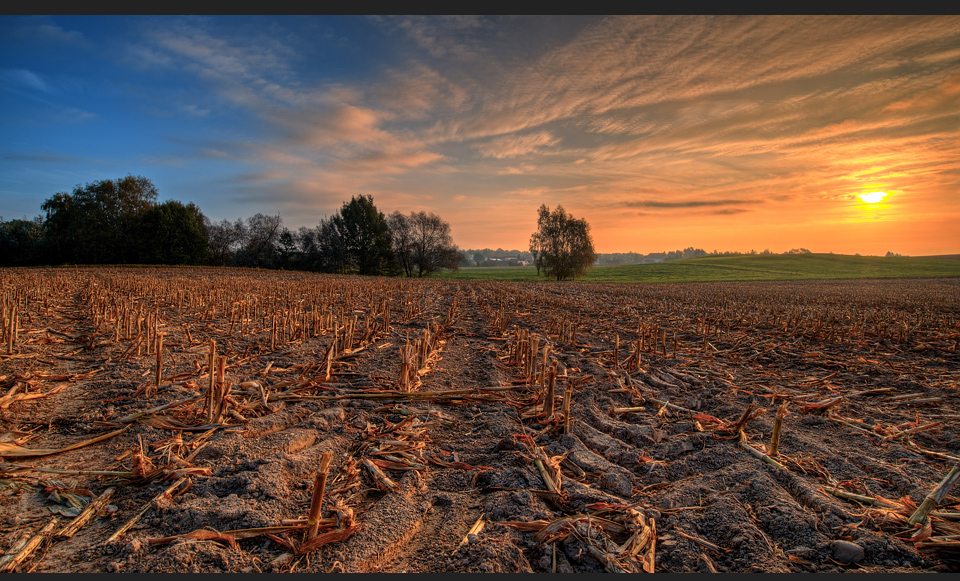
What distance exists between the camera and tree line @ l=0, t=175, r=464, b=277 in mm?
61031

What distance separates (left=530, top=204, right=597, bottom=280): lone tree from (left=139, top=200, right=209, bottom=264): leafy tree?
179 feet

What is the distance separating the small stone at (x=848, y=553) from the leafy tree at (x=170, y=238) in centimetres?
7469

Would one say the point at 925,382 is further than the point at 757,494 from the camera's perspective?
Yes

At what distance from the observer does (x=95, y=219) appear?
6338 cm

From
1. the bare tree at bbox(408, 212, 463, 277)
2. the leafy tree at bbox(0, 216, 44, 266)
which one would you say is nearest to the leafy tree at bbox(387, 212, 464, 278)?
the bare tree at bbox(408, 212, 463, 277)

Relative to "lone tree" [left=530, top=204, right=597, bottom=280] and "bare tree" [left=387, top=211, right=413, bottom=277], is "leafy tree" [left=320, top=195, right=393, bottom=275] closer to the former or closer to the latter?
"bare tree" [left=387, top=211, right=413, bottom=277]

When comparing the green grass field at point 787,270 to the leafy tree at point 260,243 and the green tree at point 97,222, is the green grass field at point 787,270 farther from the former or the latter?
the green tree at point 97,222

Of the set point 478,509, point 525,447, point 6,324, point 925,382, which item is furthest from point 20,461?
point 925,382

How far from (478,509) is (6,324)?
440 inches

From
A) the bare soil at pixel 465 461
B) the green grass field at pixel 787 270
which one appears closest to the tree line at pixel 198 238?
the green grass field at pixel 787 270

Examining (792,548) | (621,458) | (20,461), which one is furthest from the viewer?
(621,458)

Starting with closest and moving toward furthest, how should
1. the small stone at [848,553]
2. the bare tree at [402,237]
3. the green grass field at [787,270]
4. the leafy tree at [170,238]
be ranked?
the small stone at [848,553] < the leafy tree at [170,238] < the green grass field at [787,270] < the bare tree at [402,237]

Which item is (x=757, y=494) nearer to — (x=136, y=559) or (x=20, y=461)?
(x=136, y=559)

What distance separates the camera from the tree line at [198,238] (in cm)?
6103
